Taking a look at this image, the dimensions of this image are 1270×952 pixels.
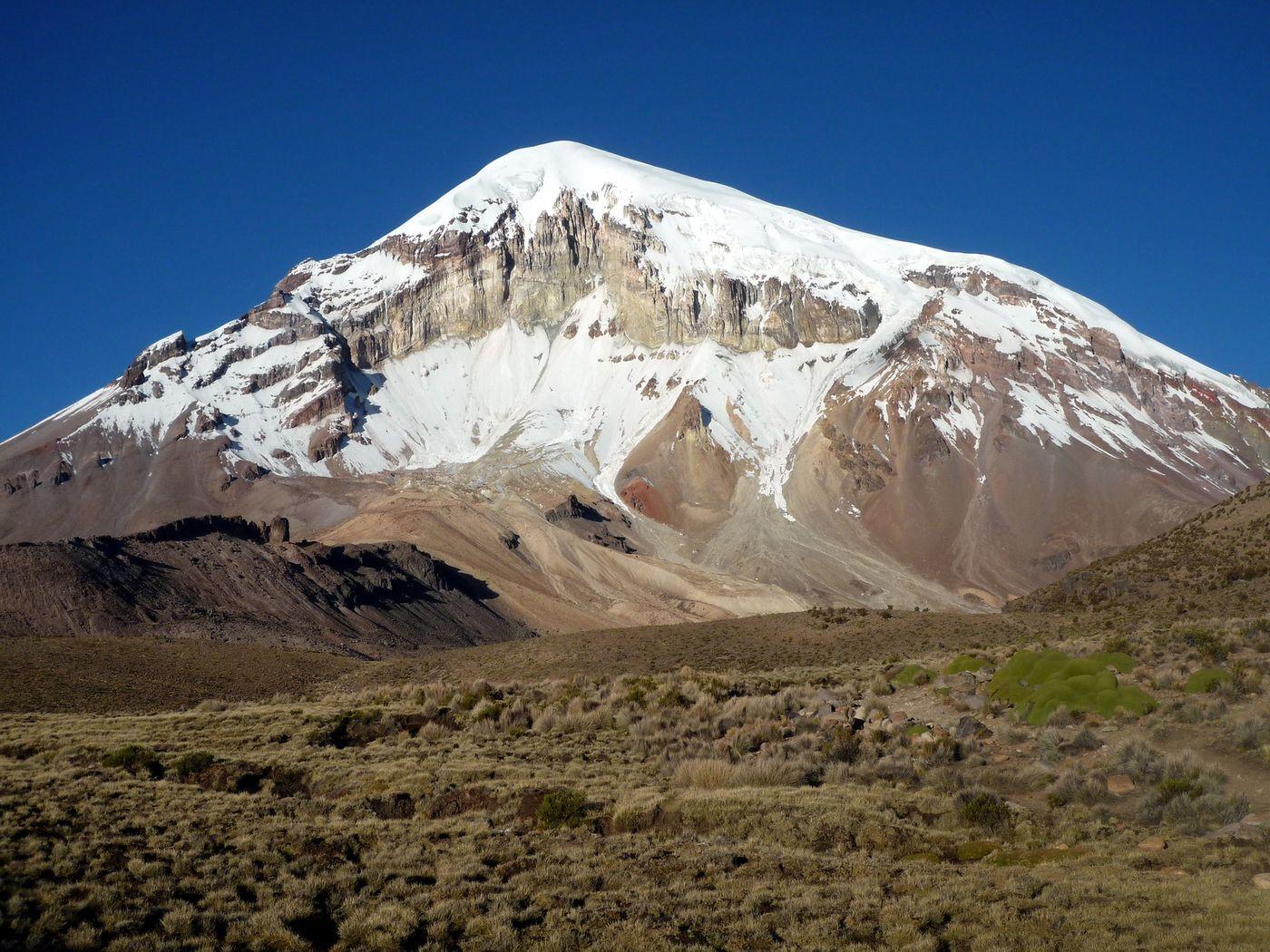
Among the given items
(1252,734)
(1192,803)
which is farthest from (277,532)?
(1192,803)

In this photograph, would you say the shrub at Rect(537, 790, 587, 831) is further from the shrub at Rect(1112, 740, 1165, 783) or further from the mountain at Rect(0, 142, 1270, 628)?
the mountain at Rect(0, 142, 1270, 628)

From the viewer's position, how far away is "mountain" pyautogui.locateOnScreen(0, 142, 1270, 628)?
387ft

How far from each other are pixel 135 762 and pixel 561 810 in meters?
7.52

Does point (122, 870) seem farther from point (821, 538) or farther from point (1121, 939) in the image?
point (821, 538)

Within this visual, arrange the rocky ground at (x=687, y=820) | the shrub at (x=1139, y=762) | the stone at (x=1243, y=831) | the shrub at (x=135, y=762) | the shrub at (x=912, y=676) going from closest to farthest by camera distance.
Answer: the rocky ground at (x=687, y=820) → the stone at (x=1243, y=831) → the shrub at (x=1139, y=762) → the shrub at (x=135, y=762) → the shrub at (x=912, y=676)

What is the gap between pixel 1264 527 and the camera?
4031 centimetres

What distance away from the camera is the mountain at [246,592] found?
58594 millimetres

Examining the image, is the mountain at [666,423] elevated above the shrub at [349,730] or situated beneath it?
elevated above

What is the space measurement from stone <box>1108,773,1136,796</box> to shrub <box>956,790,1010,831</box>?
1.51 m

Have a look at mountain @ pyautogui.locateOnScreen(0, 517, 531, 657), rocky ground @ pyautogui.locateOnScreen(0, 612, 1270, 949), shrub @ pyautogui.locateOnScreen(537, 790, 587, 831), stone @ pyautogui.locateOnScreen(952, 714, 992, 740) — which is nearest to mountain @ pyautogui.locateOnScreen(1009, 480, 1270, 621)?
rocky ground @ pyautogui.locateOnScreen(0, 612, 1270, 949)

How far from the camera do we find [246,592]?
68688 mm

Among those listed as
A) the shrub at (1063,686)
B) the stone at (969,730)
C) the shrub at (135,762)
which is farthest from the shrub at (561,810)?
the shrub at (1063,686)

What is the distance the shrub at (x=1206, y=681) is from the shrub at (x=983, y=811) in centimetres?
586

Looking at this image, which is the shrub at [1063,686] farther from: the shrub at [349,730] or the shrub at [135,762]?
the shrub at [135,762]
